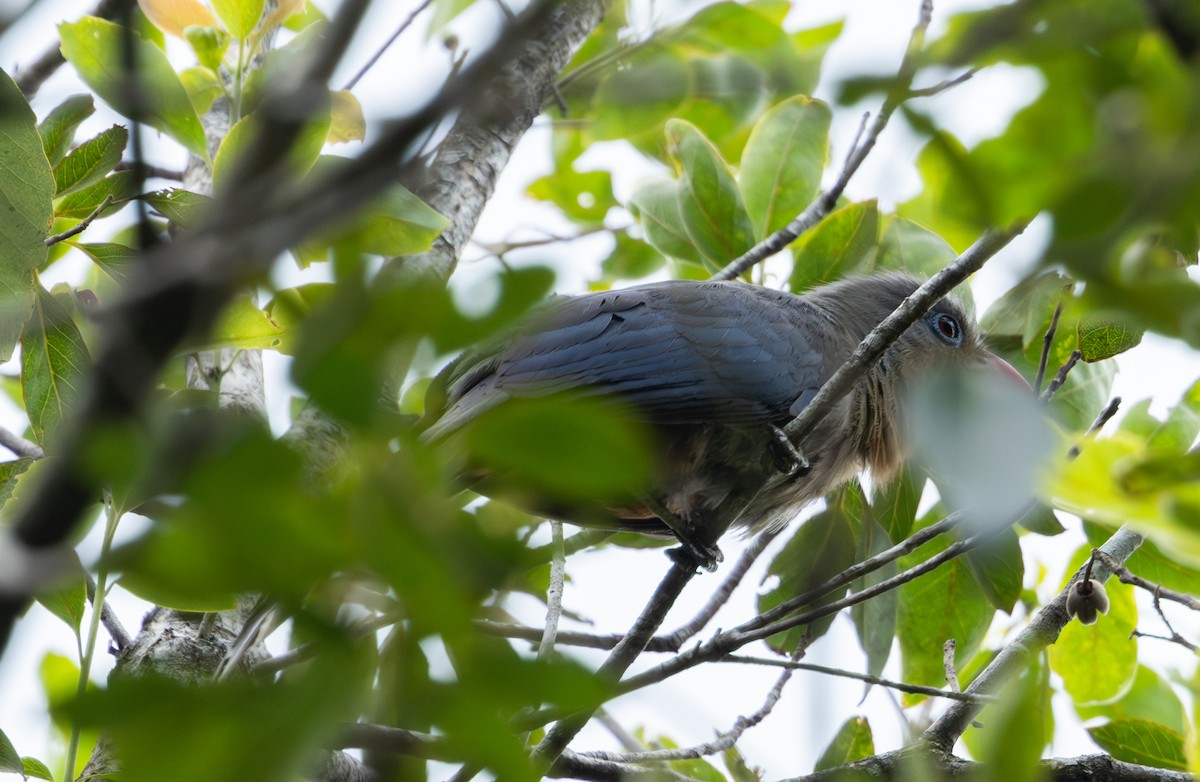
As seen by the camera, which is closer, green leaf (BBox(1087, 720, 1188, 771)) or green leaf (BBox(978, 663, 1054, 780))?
green leaf (BBox(978, 663, 1054, 780))

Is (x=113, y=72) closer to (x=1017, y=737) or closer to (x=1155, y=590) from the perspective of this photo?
(x=1017, y=737)

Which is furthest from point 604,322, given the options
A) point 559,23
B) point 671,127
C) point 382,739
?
point 382,739

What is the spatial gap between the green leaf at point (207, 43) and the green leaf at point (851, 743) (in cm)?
268

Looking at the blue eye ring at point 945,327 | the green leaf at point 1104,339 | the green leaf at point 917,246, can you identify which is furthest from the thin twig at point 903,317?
the blue eye ring at point 945,327

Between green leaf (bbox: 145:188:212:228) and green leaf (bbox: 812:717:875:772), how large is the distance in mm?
2079

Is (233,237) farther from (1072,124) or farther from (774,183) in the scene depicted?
(774,183)

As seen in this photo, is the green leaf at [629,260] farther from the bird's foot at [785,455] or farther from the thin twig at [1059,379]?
the thin twig at [1059,379]

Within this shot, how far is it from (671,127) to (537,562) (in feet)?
10.2

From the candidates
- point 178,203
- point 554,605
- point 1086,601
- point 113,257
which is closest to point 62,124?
point 113,257

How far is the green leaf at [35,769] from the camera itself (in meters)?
2.25

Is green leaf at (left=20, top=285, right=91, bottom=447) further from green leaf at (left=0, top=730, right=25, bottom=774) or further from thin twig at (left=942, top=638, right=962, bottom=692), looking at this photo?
thin twig at (left=942, top=638, right=962, bottom=692)

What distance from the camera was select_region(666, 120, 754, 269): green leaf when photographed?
11.6 ft

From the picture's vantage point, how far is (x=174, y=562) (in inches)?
26.2

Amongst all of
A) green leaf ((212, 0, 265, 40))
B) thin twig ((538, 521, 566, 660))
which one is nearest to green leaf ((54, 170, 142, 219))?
green leaf ((212, 0, 265, 40))
